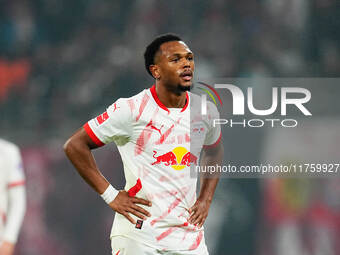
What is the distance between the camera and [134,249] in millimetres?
4137

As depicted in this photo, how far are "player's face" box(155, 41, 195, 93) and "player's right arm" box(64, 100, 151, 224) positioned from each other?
402 mm

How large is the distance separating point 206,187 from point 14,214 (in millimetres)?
1935

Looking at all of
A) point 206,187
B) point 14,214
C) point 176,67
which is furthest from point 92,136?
point 14,214

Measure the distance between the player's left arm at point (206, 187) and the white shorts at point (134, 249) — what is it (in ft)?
0.58

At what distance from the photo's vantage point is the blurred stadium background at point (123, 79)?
25.0ft

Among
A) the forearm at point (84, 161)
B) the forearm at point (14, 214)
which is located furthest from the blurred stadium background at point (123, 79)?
the forearm at point (84, 161)

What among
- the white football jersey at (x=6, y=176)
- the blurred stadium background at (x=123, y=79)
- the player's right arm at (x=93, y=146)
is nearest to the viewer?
the player's right arm at (x=93, y=146)

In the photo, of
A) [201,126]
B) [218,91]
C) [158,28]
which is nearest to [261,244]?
[218,91]

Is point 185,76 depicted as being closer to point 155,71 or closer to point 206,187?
point 155,71

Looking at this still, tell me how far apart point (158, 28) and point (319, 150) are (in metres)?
2.57

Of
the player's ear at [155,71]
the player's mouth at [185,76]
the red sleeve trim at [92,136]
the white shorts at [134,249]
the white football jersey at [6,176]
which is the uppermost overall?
the player's ear at [155,71]

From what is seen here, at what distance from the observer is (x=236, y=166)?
25.8ft

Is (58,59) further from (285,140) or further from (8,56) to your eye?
(285,140)

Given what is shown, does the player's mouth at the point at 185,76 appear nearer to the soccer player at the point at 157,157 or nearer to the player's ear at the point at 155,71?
the soccer player at the point at 157,157
